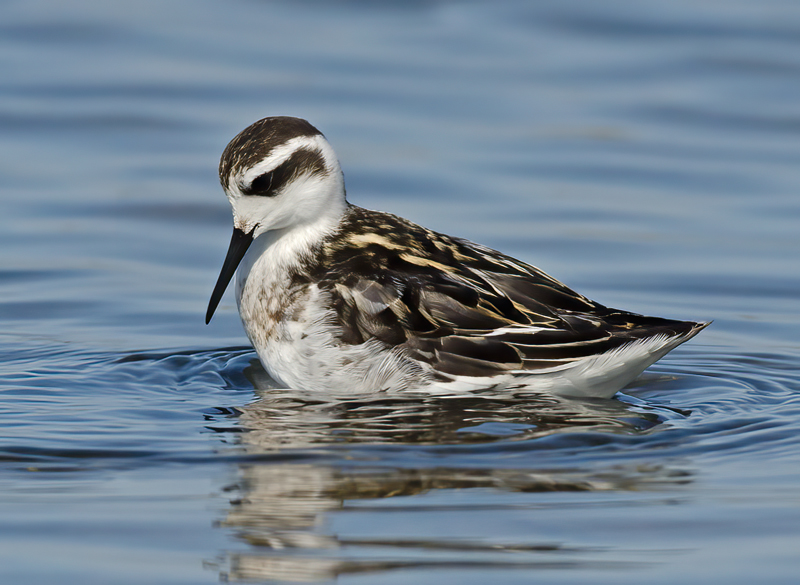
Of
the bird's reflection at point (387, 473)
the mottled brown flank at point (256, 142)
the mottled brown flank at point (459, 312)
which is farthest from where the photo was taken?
the mottled brown flank at point (256, 142)

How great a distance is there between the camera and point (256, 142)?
8.64 m

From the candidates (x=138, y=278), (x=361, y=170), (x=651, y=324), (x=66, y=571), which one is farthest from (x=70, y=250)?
(x=66, y=571)

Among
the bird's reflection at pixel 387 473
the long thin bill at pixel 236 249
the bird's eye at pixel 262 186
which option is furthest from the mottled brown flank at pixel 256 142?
the bird's reflection at pixel 387 473

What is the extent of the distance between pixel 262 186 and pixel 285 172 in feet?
0.54

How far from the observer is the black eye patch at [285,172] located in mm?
8633

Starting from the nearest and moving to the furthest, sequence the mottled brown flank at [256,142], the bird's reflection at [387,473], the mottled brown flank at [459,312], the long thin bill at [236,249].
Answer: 1. the bird's reflection at [387,473]
2. the mottled brown flank at [459,312]
3. the mottled brown flank at [256,142]
4. the long thin bill at [236,249]

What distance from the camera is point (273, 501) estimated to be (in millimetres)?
6586

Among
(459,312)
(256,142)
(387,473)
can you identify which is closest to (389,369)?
(459,312)

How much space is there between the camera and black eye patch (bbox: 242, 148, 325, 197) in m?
8.63

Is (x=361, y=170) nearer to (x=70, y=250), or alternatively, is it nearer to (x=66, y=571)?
(x=70, y=250)

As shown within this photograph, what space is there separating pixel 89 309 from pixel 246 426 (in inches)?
143

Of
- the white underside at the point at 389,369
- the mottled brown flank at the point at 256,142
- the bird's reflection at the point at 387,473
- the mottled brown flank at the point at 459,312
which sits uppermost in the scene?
the mottled brown flank at the point at 256,142

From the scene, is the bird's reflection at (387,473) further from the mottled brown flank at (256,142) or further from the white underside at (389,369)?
the mottled brown flank at (256,142)

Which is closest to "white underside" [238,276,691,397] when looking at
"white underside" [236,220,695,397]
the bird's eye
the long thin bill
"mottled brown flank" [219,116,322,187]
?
"white underside" [236,220,695,397]
